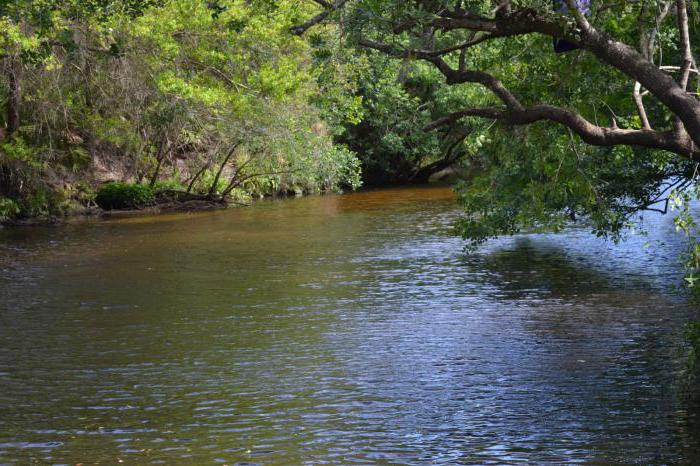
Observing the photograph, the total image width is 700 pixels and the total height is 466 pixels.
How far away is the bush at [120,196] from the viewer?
3794 centimetres

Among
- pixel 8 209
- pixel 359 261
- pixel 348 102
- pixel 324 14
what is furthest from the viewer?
pixel 8 209

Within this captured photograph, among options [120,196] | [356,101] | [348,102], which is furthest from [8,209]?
[356,101]

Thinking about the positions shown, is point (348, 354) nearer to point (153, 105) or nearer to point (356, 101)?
point (356, 101)

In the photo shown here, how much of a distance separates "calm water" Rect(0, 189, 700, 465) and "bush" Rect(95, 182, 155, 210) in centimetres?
1075

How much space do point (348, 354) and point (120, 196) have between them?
24997 millimetres

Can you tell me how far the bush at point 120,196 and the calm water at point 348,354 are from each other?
1075cm

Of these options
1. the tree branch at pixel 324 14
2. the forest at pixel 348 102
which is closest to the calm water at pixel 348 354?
the forest at pixel 348 102

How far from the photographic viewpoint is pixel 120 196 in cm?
3791

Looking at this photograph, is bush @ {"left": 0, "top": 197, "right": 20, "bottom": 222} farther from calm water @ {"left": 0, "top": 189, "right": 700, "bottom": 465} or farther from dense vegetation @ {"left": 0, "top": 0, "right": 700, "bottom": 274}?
calm water @ {"left": 0, "top": 189, "right": 700, "bottom": 465}

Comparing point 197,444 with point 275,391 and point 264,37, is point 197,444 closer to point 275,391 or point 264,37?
point 275,391

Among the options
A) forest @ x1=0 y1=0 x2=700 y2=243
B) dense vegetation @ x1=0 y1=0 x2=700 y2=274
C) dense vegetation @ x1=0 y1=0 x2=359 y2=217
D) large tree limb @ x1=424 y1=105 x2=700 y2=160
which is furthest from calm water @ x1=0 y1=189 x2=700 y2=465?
dense vegetation @ x1=0 y1=0 x2=359 y2=217

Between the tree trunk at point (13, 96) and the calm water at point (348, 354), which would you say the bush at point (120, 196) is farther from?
the calm water at point (348, 354)

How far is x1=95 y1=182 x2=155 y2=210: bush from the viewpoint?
124ft

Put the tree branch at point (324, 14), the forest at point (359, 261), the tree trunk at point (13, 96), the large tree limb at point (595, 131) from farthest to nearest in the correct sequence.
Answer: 1. the tree trunk at point (13, 96)
2. the tree branch at point (324, 14)
3. the large tree limb at point (595, 131)
4. the forest at point (359, 261)
